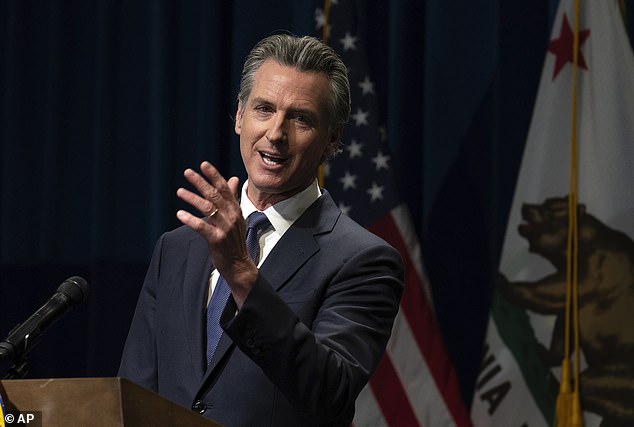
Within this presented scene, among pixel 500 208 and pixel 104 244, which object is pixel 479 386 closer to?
pixel 500 208

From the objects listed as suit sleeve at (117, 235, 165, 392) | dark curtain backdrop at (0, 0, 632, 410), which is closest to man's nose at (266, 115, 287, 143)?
suit sleeve at (117, 235, 165, 392)

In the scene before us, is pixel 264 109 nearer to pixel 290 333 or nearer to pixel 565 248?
pixel 290 333

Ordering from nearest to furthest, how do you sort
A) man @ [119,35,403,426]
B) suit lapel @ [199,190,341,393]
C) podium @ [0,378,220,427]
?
podium @ [0,378,220,427] < man @ [119,35,403,426] < suit lapel @ [199,190,341,393]

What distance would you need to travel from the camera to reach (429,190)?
373cm

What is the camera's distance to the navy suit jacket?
169 cm

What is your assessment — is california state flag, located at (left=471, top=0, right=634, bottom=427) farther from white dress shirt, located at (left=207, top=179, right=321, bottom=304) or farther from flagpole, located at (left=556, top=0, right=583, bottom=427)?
white dress shirt, located at (left=207, top=179, right=321, bottom=304)

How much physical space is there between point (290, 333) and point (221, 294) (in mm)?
334

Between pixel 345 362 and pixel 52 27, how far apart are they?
8.60ft

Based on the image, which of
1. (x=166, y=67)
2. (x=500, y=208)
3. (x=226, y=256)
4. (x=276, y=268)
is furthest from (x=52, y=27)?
(x=226, y=256)

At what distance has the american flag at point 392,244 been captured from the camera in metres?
3.57

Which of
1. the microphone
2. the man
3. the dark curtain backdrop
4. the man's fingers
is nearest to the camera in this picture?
the man's fingers

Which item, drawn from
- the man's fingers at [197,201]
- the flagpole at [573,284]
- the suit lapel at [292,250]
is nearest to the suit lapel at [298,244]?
the suit lapel at [292,250]

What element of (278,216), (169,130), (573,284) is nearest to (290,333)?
(278,216)

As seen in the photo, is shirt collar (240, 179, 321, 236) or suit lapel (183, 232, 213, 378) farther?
shirt collar (240, 179, 321, 236)
